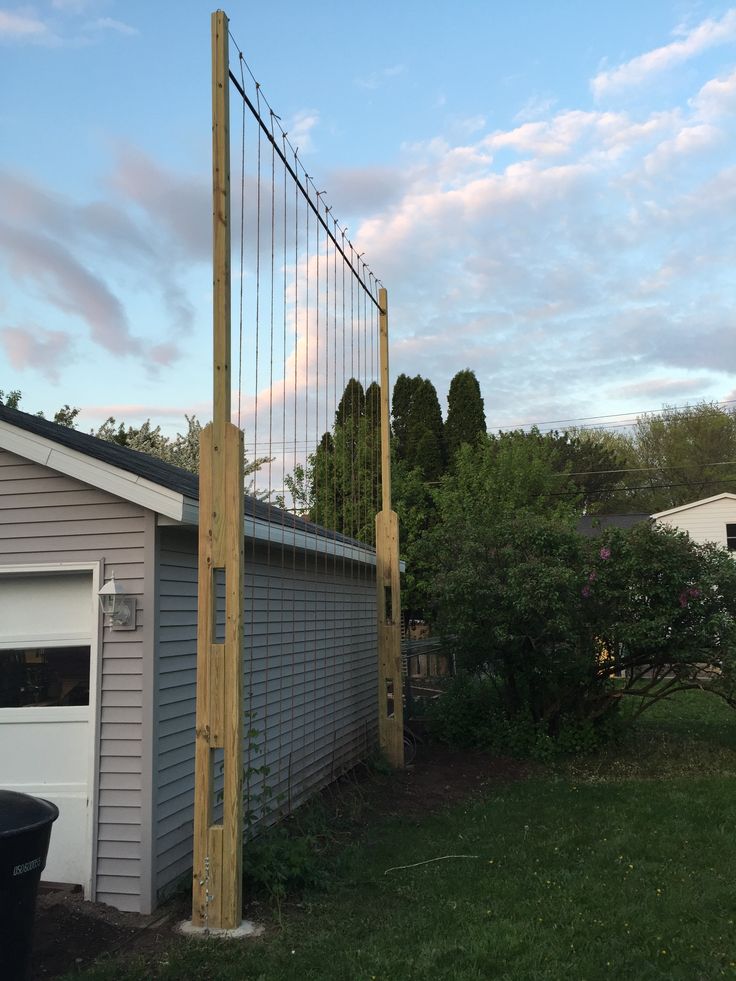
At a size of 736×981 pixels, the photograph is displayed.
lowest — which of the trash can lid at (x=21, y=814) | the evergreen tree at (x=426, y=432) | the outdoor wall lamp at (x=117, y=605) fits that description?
the trash can lid at (x=21, y=814)

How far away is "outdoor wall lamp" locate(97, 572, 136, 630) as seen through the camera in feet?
15.5

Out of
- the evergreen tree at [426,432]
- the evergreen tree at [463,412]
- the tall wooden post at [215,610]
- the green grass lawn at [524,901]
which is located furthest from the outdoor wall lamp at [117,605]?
the evergreen tree at [463,412]

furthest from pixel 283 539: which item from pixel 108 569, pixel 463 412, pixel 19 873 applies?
pixel 463 412

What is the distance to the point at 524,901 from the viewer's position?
14.8 feet

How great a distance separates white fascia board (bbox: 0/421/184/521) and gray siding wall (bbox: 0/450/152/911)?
0.15 metres

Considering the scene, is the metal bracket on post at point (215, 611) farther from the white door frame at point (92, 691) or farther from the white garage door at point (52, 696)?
the white garage door at point (52, 696)

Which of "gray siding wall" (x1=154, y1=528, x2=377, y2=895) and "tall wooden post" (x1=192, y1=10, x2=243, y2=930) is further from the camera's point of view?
"gray siding wall" (x1=154, y1=528, x2=377, y2=895)

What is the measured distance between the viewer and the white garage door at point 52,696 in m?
4.82

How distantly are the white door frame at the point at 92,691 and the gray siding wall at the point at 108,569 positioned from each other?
3 centimetres

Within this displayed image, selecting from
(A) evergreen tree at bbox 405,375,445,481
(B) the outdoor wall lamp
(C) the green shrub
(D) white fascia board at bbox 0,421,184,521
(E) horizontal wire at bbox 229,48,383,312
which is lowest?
(C) the green shrub

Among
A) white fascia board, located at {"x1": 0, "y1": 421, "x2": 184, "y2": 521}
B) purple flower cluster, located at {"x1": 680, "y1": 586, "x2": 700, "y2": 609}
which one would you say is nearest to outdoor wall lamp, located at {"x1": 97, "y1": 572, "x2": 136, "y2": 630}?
white fascia board, located at {"x1": 0, "y1": 421, "x2": 184, "y2": 521}

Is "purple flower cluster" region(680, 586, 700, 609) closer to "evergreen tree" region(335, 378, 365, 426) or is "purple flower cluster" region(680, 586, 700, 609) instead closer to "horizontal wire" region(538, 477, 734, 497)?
"evergreen tree" region(335, 378, 365, 426)

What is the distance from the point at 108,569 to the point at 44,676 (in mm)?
846

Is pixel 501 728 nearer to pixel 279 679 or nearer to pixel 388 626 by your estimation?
pixel 388 626
